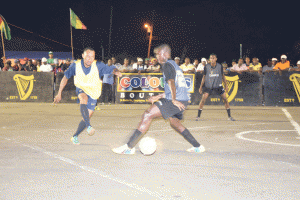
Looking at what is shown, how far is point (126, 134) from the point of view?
26.6ft

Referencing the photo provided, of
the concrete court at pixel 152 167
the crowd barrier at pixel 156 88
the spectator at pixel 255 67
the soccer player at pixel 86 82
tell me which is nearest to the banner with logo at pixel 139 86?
the crowd barrier at pixel 156 88

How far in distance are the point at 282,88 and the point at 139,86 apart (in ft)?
20.7

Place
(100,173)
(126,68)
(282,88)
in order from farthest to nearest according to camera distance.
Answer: (126,68)
(282,88)
(100,173)

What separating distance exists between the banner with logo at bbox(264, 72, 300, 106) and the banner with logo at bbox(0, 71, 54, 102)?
10059 mm

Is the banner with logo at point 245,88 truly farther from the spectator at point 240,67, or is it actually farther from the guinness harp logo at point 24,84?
the guinness harp logo at point 24,84

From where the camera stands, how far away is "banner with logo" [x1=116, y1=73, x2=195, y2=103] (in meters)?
17.0

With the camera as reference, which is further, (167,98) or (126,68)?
(126,68)

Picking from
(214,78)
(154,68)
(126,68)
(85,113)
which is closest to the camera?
(85,113)

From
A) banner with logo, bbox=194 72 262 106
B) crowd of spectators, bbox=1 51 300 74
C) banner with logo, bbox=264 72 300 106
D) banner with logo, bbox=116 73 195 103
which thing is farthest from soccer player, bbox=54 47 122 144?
banner with logo, bbox=264 72 300 106

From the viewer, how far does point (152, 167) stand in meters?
4.94

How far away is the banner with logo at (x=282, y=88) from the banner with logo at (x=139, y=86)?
10.9ft

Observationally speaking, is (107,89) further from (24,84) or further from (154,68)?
(24,84)

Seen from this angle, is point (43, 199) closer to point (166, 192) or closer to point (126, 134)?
point (166, 192)

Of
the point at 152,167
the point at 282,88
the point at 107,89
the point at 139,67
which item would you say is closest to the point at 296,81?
the point at 282,88
